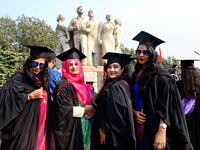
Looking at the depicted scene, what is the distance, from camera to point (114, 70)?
286 centimetres

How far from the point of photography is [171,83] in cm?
228

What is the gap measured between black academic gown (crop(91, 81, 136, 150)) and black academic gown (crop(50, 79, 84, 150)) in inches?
18.4

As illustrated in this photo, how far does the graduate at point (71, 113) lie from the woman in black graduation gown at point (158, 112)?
0.89 metres

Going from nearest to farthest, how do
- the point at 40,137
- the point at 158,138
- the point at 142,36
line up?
the point at 158,138, the point at 142,36, the point at 40,137

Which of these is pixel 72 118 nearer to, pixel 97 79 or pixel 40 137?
pixel 40 137

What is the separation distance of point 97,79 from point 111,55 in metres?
5.61

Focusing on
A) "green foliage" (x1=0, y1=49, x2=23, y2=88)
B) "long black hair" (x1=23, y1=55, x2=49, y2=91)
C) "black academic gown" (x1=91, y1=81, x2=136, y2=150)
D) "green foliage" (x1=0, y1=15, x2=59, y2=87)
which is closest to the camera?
"black academic gown" (x1=91, y1=81, x2=136, y2=150)

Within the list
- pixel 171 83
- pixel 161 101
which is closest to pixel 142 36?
pixel 171 83

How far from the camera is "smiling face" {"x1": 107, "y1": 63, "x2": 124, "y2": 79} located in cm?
284

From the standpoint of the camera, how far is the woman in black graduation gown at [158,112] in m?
2.17

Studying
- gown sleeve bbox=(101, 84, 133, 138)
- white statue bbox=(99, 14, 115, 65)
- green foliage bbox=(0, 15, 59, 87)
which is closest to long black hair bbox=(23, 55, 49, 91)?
gown sleeve bbox=(101, 84, 133, 138)

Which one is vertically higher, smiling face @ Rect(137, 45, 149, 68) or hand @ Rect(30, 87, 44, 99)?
smiling face @ Rect(137, 45, 149, 68)

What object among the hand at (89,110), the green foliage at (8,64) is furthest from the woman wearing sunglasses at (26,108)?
the green foliage at (8,64)

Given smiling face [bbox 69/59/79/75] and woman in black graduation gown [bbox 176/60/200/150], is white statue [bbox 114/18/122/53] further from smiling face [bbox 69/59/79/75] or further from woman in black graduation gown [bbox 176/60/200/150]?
smiling face [bbox 69/59/79/75]
